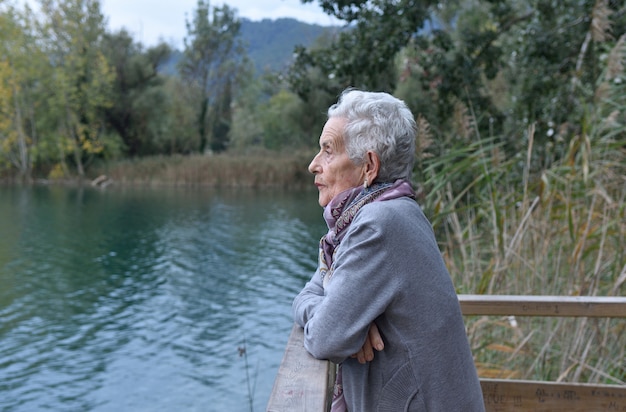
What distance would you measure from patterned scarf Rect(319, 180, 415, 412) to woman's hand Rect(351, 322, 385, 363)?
0.16 metres

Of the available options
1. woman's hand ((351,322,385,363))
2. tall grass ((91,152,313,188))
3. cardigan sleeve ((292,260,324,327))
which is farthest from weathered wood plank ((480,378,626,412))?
tall grass ((91,152,313,188))

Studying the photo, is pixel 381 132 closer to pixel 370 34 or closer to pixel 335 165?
pixel 335 165

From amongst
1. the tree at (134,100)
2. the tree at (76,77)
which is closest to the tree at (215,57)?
the tree at (134,100)

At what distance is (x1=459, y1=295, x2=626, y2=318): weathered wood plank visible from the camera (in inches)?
83.7

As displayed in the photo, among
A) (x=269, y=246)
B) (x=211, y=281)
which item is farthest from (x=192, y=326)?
(x=269, y=246)

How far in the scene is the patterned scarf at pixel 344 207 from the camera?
1420mm

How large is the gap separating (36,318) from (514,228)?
708cm

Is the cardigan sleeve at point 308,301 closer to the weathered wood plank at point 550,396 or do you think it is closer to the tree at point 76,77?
the weathered wood plank at point 550,396

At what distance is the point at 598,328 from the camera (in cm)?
281

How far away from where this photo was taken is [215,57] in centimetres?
4412

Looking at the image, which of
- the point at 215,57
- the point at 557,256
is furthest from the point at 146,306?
the point at 215,57

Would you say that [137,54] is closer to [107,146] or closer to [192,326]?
[107,146]

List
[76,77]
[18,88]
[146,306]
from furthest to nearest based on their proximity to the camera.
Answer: [76,77] → [18,88] → [146,306]

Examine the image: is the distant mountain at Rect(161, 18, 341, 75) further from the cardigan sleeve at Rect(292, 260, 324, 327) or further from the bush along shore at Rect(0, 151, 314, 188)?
the cardigan sleeve at Rect(292, 260, 324, 327)
